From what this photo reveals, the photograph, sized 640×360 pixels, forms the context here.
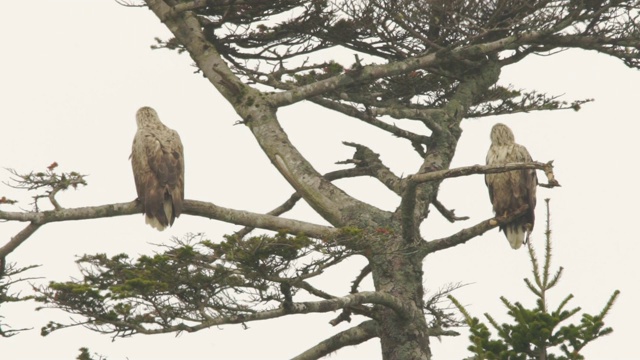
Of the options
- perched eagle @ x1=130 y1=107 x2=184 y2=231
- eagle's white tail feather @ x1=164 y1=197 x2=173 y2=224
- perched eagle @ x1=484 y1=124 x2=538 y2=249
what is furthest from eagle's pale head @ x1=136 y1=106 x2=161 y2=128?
perched eagle @ x1=484 y1=124 x2=538 y2=249

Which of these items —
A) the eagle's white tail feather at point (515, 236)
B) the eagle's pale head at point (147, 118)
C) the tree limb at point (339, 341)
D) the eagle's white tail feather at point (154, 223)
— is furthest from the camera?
the eagle's pale head at point (147, 118)

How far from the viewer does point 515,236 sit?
12688 mm

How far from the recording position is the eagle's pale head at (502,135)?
13117 millimetres

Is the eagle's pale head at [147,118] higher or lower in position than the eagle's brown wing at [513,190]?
higher

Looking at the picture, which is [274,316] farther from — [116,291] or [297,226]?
[297,226]

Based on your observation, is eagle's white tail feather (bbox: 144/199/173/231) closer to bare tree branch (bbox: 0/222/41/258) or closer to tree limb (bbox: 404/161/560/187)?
bare tree branch (bbox: 0/222/41/258)

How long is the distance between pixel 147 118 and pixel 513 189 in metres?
4.15

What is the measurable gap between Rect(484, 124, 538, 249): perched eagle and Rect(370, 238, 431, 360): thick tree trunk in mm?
1634

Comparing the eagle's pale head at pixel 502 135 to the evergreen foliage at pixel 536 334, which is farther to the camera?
the eagle's pale head at pixel 502 135

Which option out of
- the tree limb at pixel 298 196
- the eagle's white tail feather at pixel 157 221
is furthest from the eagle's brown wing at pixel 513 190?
the eagle's white tail feather at pixel 157 221

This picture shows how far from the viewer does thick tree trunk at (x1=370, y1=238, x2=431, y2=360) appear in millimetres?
11125

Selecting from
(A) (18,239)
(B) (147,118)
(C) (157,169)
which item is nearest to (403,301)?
(C) (157,169)

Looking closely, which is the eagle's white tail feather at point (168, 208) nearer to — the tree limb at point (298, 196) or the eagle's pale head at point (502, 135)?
the tree limb at point (298, 196)

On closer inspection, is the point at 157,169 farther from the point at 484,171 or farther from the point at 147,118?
the point at 484,171
